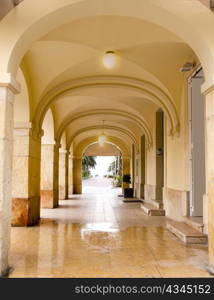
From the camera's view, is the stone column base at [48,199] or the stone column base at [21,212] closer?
the stone column base at [21,212]

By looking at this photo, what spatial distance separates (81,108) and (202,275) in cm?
995

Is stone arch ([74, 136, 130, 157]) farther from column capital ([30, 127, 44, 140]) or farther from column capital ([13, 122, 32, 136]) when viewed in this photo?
column capital ([13, 122, 32, 136])

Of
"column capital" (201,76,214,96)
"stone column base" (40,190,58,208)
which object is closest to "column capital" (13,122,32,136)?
"stone column base" (40,190,58,208)

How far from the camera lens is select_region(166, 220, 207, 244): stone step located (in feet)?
19.8

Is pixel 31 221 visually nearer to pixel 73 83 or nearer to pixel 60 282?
pixel 73 83


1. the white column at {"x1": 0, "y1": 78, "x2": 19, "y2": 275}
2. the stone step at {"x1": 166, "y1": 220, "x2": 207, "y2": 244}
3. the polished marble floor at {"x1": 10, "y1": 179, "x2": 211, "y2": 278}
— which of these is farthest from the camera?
the stone step at {"x1": 166, "y1": 220, "x2": 207, "y2": 244}

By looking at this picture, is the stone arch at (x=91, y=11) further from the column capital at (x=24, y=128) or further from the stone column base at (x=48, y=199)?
the stone column base at (x=48, y=199)

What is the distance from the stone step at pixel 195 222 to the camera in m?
6.41

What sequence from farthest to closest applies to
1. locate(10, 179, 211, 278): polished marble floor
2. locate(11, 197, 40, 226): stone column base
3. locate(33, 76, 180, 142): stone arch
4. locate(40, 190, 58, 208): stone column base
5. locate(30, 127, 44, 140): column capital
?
locate(40, 190, 58, 208): stone column base
locate(33, 76, 180, 142): stone arch
locate(30, 127, 44, 140): column capital
locate(11, 197, 40, 226): stone column base
locate(10, 179, 211, 278): polished marble floor

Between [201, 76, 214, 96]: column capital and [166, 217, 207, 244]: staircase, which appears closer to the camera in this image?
[201, 76, 214, 96]: column capital

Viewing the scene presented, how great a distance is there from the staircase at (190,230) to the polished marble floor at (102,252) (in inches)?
5.7

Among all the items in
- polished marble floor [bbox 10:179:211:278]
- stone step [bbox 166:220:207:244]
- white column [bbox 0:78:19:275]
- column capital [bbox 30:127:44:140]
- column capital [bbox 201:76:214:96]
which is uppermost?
column capital [bbox 201:76:214:96]

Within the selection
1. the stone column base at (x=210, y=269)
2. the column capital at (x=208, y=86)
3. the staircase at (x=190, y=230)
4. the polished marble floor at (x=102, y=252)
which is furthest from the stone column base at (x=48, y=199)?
the column capital at (x=208, y=86)

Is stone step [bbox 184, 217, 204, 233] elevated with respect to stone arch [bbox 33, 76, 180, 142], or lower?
lower
